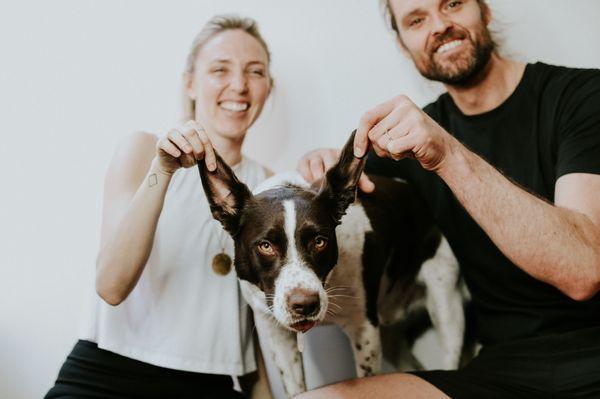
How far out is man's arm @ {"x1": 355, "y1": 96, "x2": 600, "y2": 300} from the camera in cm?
143

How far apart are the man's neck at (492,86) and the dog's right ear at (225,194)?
45.0 inches

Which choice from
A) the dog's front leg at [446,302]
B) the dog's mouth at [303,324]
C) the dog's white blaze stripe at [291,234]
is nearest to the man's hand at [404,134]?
the dog's white blaze stripe at [291,234]

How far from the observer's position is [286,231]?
1.64 metres

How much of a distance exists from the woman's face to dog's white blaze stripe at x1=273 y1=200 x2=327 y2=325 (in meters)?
0.72

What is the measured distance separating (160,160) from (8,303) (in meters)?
1.55

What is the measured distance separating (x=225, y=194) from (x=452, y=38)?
1278 millimetres

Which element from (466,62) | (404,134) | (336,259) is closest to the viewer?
(404,134)

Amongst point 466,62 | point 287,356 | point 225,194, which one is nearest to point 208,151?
point 225,194

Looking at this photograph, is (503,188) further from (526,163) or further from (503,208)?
(526,163)

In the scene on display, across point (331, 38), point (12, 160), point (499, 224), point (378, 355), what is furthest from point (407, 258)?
point (12, 160)

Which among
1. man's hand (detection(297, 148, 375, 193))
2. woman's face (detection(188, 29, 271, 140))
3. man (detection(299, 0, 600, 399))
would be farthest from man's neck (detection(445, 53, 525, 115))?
woman's face (detection(188, 29, 271, 140))

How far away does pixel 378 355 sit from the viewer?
214cm

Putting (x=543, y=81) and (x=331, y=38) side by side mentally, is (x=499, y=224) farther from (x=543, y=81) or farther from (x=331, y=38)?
(x=331, y=38)

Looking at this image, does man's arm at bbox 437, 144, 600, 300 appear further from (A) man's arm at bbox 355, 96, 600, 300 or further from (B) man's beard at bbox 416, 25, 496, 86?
(B) man's beard at bbox 416, 25, 496, 86
